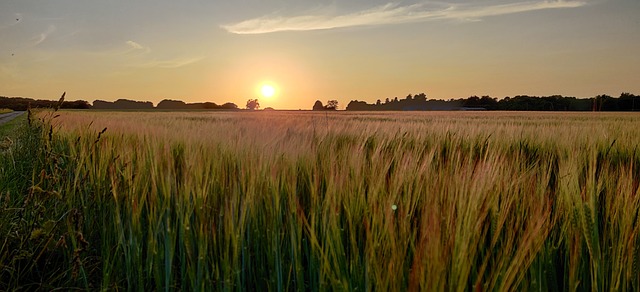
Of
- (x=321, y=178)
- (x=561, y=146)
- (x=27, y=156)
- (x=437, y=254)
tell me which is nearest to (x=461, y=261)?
(x=437, y=254)

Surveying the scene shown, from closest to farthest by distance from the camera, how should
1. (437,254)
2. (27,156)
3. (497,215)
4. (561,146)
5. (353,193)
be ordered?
(437,254), (497,215), (353,193), (561,146), (27,156)

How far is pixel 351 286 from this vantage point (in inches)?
36.4

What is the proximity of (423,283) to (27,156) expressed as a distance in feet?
15.7

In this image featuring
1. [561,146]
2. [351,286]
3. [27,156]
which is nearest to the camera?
[351,286]

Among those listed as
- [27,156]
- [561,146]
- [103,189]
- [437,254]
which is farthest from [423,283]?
[27,156]

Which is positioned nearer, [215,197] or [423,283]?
[423,283]

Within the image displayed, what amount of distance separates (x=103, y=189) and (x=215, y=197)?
82 cm

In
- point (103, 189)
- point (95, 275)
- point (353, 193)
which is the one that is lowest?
point (95, 275)

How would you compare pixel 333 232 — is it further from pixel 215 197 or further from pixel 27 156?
pixel 27 156

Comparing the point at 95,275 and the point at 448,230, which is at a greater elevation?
the point at 448,230

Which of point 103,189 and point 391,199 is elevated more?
point 391,199

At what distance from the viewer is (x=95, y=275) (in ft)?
5.31

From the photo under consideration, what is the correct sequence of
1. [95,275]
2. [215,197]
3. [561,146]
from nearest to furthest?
[215,197] < [95,275] < [561,146]

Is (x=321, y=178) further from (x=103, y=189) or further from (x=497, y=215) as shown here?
(x=103, y=189)
